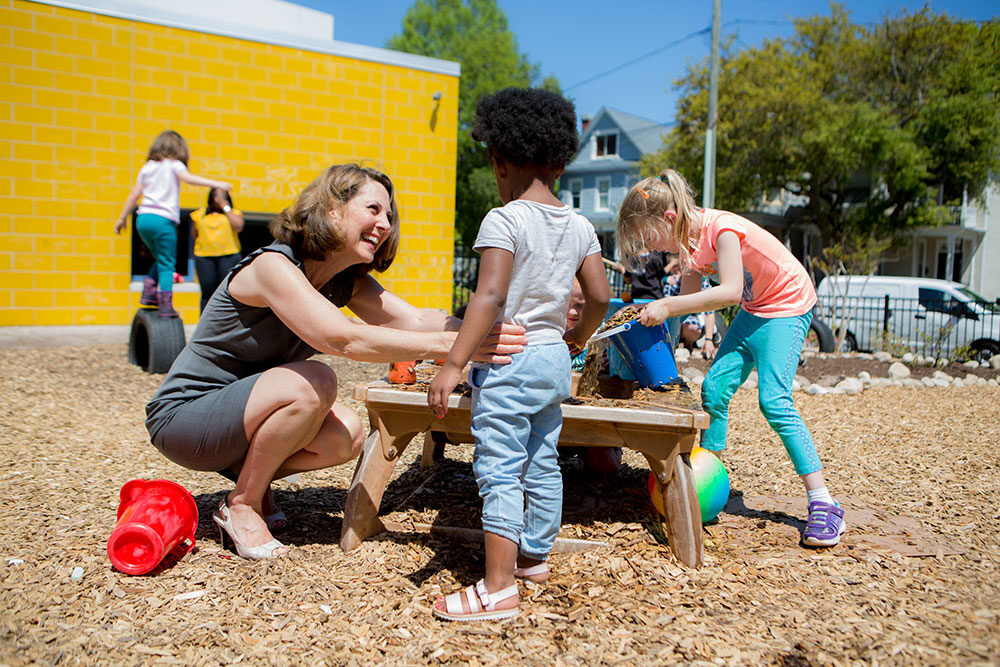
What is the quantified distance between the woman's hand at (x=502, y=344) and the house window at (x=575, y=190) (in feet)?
131

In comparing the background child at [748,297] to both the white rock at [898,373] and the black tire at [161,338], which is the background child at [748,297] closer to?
the black tire at [161,338]

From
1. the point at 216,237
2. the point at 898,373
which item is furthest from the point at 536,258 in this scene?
the point at 898,373

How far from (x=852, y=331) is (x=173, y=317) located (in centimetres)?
1015

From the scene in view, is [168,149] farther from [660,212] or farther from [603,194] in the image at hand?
[603,194]

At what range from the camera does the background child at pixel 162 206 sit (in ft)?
22.2

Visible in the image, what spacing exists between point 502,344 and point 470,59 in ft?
130

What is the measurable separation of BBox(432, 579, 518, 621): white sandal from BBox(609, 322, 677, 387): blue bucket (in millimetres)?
1360

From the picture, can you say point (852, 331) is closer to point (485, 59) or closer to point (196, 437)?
point (196, 437)

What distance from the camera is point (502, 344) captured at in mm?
2330

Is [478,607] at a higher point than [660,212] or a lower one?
lower

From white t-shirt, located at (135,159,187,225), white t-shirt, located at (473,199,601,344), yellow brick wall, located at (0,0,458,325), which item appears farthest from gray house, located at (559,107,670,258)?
white t-shirt, located at (473,199,601,344)

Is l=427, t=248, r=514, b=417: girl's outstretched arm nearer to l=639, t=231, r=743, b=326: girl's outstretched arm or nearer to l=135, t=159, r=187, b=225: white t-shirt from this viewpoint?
l=639, t=231, r=743, b=326: girl's outstretched arm

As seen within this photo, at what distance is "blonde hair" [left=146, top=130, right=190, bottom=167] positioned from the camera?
6.93 meters

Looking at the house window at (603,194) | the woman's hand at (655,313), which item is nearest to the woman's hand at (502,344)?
the woman's hand at (655,313)
